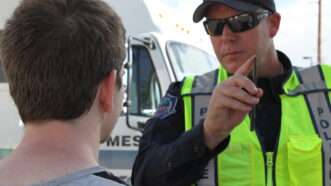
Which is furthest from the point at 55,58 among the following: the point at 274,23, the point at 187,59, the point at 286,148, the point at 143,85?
the point at 187,59

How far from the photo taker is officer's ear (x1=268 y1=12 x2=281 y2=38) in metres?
1.88

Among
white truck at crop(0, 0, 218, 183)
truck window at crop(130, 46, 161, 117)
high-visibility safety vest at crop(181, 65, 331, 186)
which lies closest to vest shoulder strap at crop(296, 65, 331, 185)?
high-visibility safety vest at crop(181, 65, 331, 186)

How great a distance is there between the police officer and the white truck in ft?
7.83

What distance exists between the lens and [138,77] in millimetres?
4406

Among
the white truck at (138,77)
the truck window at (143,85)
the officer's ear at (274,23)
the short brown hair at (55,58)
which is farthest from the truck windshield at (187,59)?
the short brown hair at (55,58)

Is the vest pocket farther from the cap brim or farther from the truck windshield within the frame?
the truck windshield

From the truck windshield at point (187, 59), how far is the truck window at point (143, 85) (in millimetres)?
214

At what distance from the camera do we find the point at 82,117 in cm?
109

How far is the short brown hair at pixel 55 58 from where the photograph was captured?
1.06 m

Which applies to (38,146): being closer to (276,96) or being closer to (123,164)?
(276,96)

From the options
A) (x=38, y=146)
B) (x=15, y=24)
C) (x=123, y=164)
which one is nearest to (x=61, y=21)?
(x=15, y=24)

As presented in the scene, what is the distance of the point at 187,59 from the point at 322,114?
323 cm

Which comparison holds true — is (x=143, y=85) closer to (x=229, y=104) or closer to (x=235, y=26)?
(x=235, y=26)

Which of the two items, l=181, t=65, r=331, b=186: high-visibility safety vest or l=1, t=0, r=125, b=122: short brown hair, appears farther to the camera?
l=181, t=65, r=331, b=186: high-visibility safety vest
